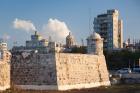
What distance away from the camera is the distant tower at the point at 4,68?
38722 millimetres

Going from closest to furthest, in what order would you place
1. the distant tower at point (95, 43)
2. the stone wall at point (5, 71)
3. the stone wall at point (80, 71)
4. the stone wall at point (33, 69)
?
the stone wall at point (5, 71), the stone wall at point (33, 69), the stone wall at point (80, 71), the distant tower at point (95, 43)

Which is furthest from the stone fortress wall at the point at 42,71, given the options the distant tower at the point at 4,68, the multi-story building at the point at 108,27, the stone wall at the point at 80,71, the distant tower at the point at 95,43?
the multi-story building at the point at 108,27

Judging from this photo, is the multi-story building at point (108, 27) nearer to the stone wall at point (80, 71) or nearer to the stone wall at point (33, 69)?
the stone wall at point (80, 71)

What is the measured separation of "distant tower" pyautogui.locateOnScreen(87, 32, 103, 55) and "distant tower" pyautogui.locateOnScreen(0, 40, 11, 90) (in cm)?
1406

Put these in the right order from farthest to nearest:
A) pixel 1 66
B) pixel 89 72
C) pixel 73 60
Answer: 1. pixel 89 72
2. pixel 73 60
3. pixel 1 66

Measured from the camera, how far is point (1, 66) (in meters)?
38.9

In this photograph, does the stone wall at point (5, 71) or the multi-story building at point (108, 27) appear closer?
the stone wall at point (5, 71)

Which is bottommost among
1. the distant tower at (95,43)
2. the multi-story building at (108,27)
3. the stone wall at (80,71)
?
the stone wall at (80,71)

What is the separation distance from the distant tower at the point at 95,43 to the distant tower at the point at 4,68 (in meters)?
14.1

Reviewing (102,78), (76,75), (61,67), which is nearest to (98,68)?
(102,78)

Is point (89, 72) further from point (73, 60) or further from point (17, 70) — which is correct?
point (17, 70)

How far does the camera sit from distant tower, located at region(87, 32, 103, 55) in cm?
5259

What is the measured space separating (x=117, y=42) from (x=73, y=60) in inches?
2467

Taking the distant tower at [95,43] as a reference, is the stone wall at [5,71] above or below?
below
